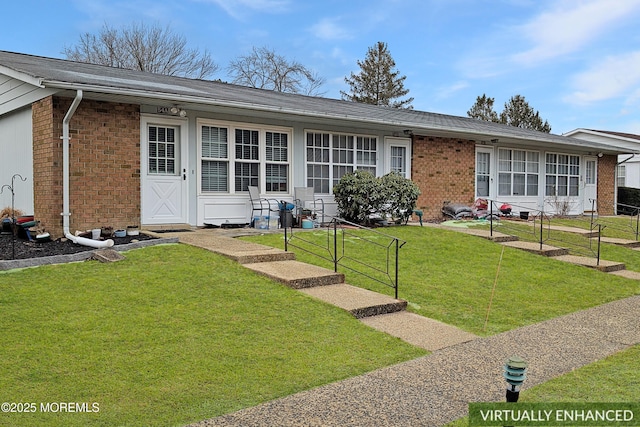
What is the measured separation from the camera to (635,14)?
13.5 m

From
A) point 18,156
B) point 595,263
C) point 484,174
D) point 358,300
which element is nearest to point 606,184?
point 484,174

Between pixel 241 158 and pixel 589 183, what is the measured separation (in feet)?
49.6

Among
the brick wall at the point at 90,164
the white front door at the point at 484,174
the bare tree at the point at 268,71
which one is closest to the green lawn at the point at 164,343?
the brick wall at the point at 90,164

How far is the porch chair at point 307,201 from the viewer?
12250 millimetres

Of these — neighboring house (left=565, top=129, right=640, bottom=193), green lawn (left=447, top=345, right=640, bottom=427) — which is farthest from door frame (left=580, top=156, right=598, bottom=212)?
green lawn (left=447, top=345, right=640, bottom=427)

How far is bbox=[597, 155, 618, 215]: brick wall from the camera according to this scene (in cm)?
2093

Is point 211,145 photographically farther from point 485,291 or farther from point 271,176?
point 485,291

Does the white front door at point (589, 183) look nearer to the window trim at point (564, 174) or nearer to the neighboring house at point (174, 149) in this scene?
the window trim at point (564, 174)

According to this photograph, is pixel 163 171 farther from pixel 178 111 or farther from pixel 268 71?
pixel 268 71

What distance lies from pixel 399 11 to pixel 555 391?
47.1 ft

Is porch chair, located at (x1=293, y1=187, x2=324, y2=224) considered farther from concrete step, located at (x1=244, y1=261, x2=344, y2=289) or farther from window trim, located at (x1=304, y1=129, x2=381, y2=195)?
concrete step, located at (x1=244, y1=261, x2=344, y2=289)

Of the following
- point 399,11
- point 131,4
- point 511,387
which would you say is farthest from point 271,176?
point 131,4

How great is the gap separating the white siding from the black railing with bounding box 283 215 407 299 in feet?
16.8

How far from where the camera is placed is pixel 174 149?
10.7 meters
